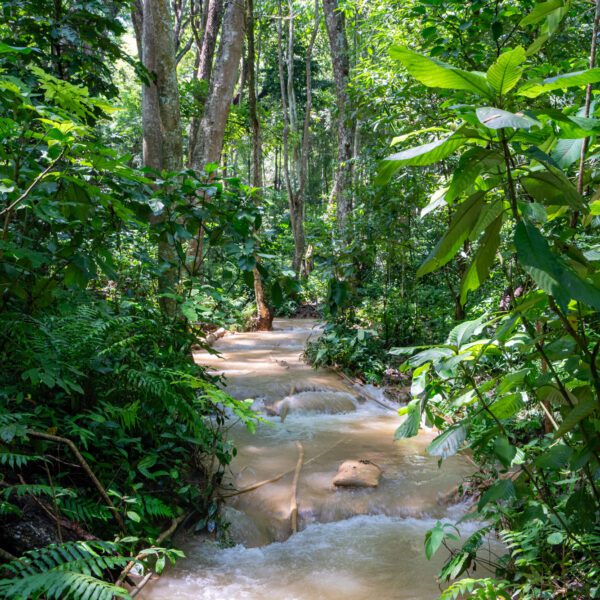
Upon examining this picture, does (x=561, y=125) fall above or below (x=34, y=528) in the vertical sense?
above

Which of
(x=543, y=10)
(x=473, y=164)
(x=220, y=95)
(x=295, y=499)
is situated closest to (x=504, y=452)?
(x=473, y=164)

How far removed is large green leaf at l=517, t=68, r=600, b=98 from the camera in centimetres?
105

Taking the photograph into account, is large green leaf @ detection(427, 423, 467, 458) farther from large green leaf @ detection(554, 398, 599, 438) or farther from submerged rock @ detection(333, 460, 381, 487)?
submerged rock @ detection(333, 460, 381, 487)

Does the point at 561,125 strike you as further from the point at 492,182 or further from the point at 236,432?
the point at 236,432

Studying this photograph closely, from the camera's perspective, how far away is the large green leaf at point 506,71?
41.4 inches

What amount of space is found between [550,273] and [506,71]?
453mm

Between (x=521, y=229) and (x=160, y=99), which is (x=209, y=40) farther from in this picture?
(x=521, y=229)

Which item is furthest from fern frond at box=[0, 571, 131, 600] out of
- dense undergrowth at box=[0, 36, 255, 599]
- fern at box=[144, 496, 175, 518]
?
fern at box=[144, 496, 175, 518]

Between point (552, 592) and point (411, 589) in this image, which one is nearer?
point (552, 592)

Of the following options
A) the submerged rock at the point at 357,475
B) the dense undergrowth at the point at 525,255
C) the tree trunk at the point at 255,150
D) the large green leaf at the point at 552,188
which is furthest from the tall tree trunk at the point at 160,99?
the tree trunk at the point at 255,150

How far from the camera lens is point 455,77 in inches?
43.0

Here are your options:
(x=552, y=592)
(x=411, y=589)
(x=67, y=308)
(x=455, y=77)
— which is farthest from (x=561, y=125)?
(x=411, y=589)

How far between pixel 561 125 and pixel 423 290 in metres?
9.12

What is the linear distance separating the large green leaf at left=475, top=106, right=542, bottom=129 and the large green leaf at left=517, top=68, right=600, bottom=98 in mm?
188
